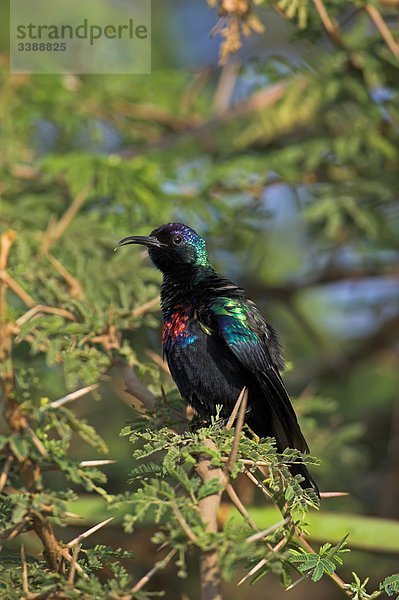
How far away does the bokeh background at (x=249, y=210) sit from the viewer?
4.73 m

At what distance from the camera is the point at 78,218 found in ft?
17.0

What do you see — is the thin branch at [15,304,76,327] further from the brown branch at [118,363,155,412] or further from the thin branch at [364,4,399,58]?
the thin branch at [364,4,399,58]

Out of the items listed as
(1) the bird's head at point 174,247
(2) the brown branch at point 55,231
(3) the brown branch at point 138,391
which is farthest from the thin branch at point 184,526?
(2) the brown branch at point 55,231

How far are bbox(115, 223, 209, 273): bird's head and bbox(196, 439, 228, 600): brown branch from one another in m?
1.70

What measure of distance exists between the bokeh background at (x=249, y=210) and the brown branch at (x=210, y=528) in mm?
1181

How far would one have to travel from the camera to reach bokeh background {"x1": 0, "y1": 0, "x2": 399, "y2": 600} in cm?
473

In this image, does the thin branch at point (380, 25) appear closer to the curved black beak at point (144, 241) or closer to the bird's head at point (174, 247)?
the bird's head at point (174, 247)

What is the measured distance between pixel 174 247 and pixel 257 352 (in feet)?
2.61

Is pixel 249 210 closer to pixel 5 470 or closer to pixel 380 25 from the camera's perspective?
pixel 380 25

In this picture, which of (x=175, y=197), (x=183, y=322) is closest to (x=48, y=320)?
(x=183, y=322)

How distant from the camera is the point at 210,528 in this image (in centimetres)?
221

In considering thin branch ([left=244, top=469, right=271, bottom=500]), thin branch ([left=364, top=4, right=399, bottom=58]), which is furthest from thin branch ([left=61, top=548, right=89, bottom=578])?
thin branch ([left=364, top=4, right=399, bottom=58])

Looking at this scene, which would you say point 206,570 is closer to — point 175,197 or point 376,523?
point 376,523

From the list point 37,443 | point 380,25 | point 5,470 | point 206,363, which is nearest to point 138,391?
point 206,363
